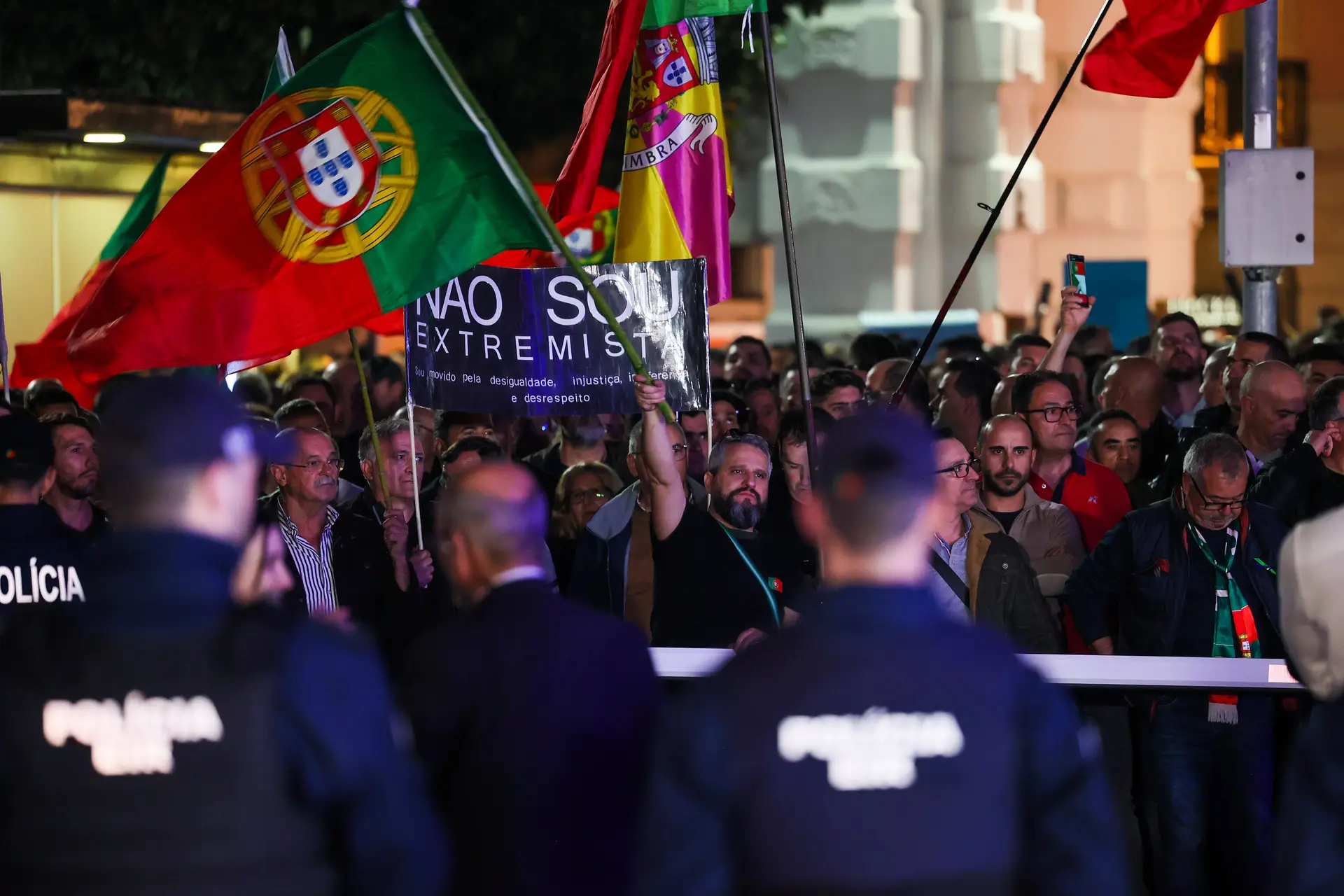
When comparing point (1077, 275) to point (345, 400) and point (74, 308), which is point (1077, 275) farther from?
point (74, 308)

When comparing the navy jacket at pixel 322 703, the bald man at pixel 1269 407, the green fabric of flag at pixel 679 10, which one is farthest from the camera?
the bald man at pixel 1269 407

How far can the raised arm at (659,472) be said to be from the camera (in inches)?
279

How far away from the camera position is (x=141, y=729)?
3.23 meters

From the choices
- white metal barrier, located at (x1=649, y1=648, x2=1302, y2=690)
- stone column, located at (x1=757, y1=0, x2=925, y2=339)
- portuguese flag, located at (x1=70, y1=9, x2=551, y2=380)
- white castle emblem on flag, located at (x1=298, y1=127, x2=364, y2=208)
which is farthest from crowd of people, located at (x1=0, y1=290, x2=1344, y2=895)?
stone column, located at (x1=757, y1=0, x2=925, y2=339)

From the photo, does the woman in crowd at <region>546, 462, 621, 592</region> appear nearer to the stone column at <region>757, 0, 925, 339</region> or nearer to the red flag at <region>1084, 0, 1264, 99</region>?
the red flag at <region>1084, 0, 1264, 99</region>

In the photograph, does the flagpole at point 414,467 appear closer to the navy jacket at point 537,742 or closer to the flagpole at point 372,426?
the flagpole at point 372,426

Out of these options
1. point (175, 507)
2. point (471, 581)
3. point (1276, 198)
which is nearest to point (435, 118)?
point (471, 581)

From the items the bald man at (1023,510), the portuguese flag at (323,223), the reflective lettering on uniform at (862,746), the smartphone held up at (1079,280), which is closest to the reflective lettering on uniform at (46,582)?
the portuguese flag at (323,223)

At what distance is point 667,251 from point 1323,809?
19.1 ft

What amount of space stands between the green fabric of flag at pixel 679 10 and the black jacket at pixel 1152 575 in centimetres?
273

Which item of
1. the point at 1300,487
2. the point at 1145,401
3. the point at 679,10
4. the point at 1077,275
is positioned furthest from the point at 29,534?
the point at 1145,401

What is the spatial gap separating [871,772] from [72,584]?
3582 millimetres

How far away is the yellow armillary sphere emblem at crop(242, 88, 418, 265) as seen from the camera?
23.8 feet

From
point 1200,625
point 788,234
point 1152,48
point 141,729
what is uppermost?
point 1152,48
